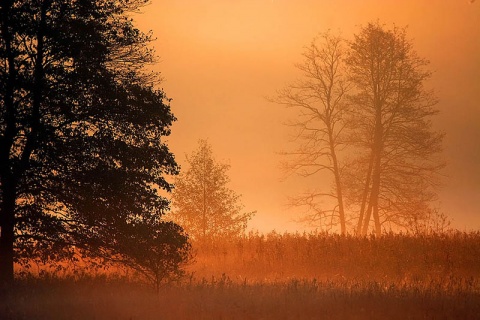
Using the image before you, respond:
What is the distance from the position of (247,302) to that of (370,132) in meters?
23.2

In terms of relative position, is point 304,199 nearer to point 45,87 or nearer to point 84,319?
Answer: point 45,87

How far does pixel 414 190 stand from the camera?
37094mm

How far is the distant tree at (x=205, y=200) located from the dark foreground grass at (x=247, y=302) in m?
16.2

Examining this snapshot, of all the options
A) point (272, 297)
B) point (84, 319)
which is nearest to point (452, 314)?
point (272, 297)

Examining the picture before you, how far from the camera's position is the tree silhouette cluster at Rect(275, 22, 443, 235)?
35781 millimetres

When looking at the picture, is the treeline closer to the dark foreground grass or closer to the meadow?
the meadow

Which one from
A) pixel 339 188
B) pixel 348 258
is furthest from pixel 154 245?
pixel 339 188

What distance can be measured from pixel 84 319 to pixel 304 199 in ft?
80.6

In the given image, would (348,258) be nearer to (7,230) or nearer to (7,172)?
(7,230)

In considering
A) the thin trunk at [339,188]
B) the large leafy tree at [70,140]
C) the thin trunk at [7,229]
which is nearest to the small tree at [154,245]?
the large leafy tree at [70,140]

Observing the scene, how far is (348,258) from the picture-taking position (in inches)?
968

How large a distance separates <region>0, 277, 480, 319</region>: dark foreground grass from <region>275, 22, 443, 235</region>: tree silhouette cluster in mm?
19141

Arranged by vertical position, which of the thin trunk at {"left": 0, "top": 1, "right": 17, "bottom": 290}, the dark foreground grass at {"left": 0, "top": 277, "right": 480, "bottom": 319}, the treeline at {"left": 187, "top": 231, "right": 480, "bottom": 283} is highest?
the thin trunk at {"left": 0, "top": 1, "right": 17, "bottom": 290}

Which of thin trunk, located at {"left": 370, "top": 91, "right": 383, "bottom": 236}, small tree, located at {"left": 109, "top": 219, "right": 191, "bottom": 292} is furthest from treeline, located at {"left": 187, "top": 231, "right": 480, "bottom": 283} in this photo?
thin trunk, located at {"left": 370, "top": 91, "right": 383, "bottom": 236}
